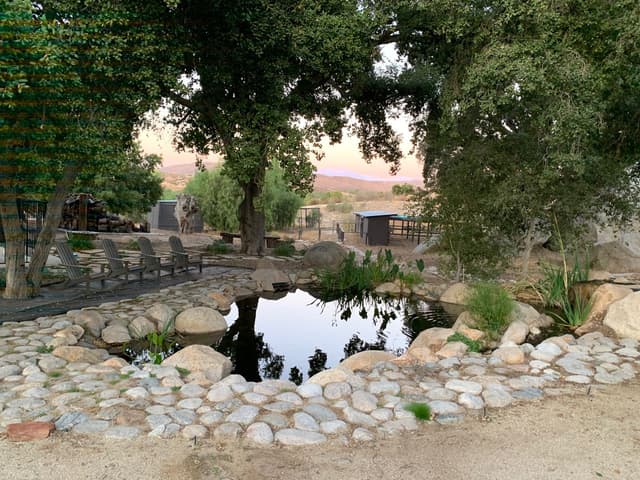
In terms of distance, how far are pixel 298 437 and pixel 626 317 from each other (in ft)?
15.4

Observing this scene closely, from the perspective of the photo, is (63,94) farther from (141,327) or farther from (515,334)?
(515,334)

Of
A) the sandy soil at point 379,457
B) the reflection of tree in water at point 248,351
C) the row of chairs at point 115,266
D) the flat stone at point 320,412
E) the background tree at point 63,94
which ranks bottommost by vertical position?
the reflection of tree in water at point 248,351

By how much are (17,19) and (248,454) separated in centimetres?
483

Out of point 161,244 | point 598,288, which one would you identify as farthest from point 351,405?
point 161,244

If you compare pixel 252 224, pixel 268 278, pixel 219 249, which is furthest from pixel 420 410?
pixel 219 249

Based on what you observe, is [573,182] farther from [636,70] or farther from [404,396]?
[404,396]

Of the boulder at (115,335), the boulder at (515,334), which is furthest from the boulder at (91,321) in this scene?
the boulder at (515,334)

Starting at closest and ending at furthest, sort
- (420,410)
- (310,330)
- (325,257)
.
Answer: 1. (420,410)
2. (310,330)
3. (325,257)

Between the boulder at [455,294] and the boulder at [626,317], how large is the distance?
323 cm

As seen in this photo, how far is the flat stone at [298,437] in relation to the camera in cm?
335

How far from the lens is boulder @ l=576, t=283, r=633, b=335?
671 centimetres

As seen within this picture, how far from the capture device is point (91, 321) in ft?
20.2

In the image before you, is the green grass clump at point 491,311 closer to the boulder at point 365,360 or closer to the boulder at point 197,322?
the boulder at point 365,360

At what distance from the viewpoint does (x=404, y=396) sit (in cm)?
414
